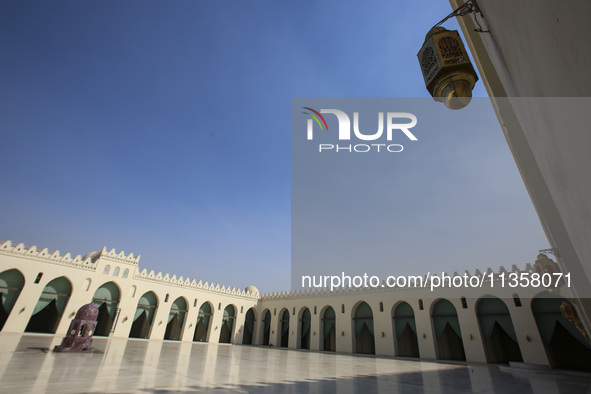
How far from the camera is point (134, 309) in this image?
63.0ft

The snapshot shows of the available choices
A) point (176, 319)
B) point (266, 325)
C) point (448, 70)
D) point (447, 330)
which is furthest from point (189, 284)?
point (448, 70)

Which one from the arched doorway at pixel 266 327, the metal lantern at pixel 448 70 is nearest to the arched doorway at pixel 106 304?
the arched doorway at pixel 266 327

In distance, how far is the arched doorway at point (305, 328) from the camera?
22.6 m

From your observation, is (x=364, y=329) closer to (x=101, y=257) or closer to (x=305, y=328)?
(x=305, y=328)

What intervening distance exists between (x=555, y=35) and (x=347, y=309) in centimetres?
2080

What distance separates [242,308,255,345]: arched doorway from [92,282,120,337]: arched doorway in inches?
403

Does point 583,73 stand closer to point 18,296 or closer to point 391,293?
point 391,293

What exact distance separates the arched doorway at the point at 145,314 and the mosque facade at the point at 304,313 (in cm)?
7

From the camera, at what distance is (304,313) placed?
22922 mm

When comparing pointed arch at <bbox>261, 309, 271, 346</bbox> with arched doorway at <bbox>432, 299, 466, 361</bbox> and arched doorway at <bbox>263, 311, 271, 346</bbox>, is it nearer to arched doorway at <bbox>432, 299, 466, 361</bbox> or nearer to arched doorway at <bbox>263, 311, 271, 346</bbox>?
arched doorway at <bbox>263, 311, 271, 346</bbox>

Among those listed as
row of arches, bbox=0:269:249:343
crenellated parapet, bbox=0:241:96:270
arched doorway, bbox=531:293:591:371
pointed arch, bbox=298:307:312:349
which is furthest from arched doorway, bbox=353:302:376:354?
crenellated parapet, bbox=0:241:96:270

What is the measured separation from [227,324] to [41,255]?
13853 millimetres

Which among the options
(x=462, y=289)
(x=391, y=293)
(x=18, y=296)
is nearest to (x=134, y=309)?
(x=18, y=296)

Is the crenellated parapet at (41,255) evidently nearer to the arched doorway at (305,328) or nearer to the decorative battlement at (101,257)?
the decorative battlement at (101,257)
